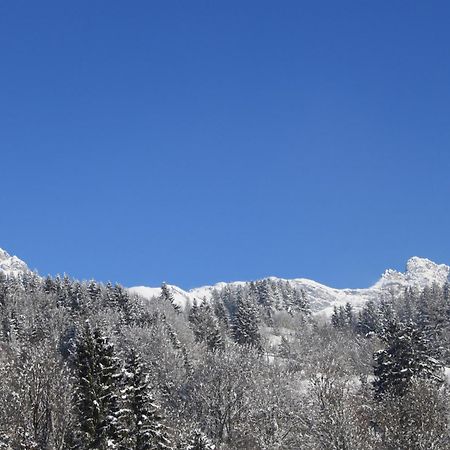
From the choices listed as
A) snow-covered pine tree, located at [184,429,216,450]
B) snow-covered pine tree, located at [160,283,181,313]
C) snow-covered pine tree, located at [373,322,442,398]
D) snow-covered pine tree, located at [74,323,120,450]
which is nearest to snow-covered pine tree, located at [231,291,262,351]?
snow-covered pine tree, located at [160,283,181,313]

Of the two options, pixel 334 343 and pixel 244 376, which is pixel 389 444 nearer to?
pixel 244 376

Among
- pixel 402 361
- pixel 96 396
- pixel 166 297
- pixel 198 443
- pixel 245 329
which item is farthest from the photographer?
pixel 166 297

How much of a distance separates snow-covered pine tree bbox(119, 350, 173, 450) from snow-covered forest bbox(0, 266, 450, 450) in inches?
3.4

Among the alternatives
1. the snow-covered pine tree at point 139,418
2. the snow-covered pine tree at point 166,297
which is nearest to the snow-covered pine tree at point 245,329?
the snow-covered pine tree at point 166,297

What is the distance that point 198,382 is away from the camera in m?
72.7

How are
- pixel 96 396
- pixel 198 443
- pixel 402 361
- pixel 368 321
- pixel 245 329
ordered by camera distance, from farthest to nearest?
pixel 368 321
pixel 245 329
pixel 402 361
pixel 96 396
pixel 198 443

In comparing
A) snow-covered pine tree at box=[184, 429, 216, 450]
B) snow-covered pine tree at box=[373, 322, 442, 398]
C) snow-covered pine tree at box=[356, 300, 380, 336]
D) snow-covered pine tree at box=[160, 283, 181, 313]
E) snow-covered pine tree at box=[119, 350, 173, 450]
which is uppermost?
snow-covered pine tree at box=[160, 283, 181, 313]

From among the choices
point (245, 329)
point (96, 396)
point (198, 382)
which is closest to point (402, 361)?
point (198, 382)

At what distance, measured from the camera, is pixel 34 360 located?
51.2m

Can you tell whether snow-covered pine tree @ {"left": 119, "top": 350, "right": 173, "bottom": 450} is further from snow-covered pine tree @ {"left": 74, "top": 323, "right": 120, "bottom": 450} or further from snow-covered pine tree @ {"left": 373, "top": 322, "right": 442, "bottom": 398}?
snow-covered pine tree @ {"left": 373, "top": 322, "right": 442, "bottom": 398}

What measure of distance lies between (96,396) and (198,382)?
106 ft

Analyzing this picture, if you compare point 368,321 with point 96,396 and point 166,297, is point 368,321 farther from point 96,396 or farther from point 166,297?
point 96,396

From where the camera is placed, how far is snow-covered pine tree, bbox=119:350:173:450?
41.2 metres

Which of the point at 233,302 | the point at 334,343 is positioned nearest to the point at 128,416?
the point at 334,343
